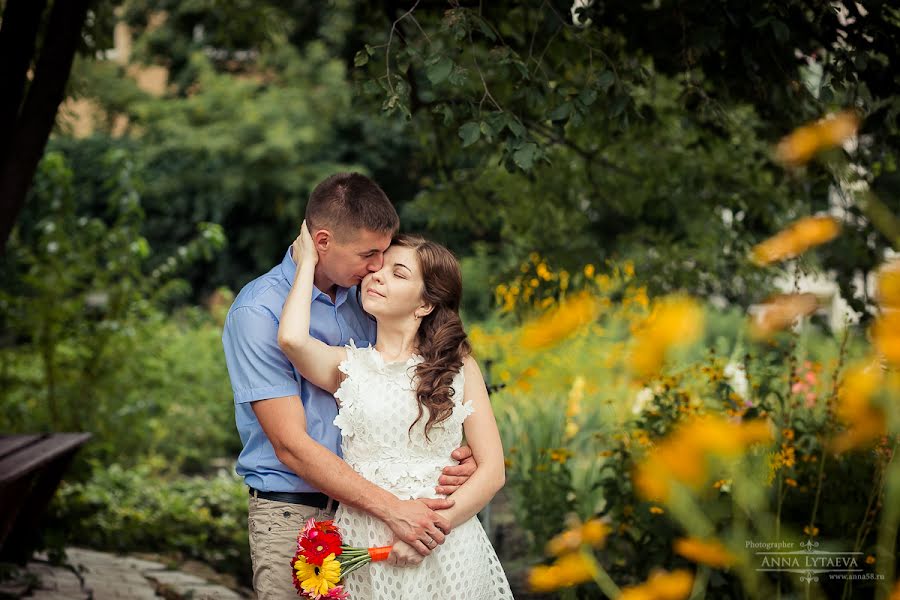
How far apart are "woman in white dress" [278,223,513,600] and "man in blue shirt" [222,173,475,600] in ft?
0.17

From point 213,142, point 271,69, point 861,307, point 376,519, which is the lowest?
point 376,519

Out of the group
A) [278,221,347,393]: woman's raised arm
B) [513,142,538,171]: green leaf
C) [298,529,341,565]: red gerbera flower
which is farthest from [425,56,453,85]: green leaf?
[298,529,341,565]: red gerbera flower

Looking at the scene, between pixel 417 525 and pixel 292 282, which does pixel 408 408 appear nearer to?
pixel 417 525

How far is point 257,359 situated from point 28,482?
194cm

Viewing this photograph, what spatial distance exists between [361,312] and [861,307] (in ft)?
7.08

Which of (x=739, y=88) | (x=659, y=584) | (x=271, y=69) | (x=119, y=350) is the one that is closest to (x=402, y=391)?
(x=659, y=584)

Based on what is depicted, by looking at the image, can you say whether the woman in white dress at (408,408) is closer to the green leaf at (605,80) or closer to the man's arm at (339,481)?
the man's arm at (339,481)

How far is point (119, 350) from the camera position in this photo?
713 cm

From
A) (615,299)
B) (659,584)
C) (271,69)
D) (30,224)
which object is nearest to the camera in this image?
(659,584)

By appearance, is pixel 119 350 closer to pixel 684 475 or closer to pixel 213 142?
pixel 684 475

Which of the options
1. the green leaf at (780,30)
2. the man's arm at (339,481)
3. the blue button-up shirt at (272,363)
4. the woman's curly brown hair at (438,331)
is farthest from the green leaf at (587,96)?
the man's arm at (339,481)

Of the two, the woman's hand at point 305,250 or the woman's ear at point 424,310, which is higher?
the woman's hand at point 305,250

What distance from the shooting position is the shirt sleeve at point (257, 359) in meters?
2.44

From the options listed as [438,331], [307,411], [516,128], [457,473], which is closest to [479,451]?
[457,473]
